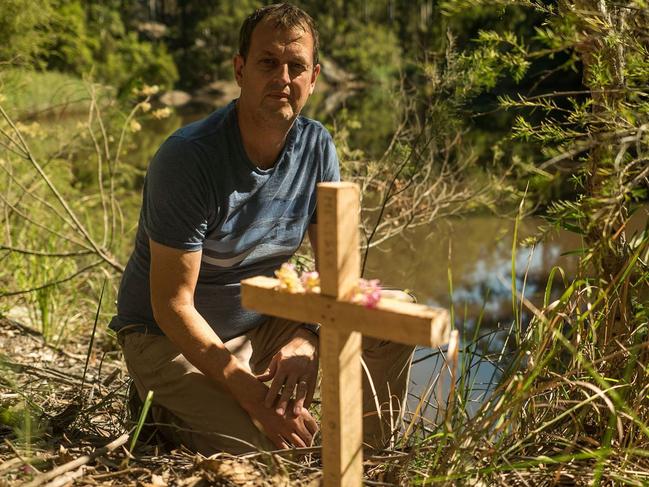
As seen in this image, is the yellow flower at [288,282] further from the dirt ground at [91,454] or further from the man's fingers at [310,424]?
the man's fingers at [310,424]

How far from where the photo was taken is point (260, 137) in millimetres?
2928

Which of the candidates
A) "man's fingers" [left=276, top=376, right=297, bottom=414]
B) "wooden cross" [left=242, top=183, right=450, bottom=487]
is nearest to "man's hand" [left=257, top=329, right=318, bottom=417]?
"man's fingers" [left=276, top=376, right=297, bottom=414]

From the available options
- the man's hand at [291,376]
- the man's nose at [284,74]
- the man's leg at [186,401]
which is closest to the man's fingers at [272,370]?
the man's hand at [291,376]

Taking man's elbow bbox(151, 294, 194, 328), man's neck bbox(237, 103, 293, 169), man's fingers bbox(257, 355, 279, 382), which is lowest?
man's fingers bbox(257, 355, 279, 382)

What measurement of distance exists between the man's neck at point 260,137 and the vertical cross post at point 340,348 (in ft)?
3.64

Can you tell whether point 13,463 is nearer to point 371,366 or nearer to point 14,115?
point 371,366

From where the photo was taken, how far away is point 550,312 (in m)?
2.39

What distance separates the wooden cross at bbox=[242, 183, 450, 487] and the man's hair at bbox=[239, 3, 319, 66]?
3.98 feet

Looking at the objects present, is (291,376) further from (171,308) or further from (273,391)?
(171,308)

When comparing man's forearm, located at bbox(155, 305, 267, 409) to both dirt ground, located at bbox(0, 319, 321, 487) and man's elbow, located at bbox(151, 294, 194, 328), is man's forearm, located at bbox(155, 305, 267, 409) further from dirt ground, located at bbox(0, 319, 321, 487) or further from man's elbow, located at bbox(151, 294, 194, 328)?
dirt ground, located at bbox(0, 319, 321, 487)

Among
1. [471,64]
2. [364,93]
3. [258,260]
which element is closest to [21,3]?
[471,64]

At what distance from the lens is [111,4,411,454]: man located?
2.69 m

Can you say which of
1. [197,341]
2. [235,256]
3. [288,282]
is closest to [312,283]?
[288,282]

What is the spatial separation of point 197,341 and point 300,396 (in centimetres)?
37
